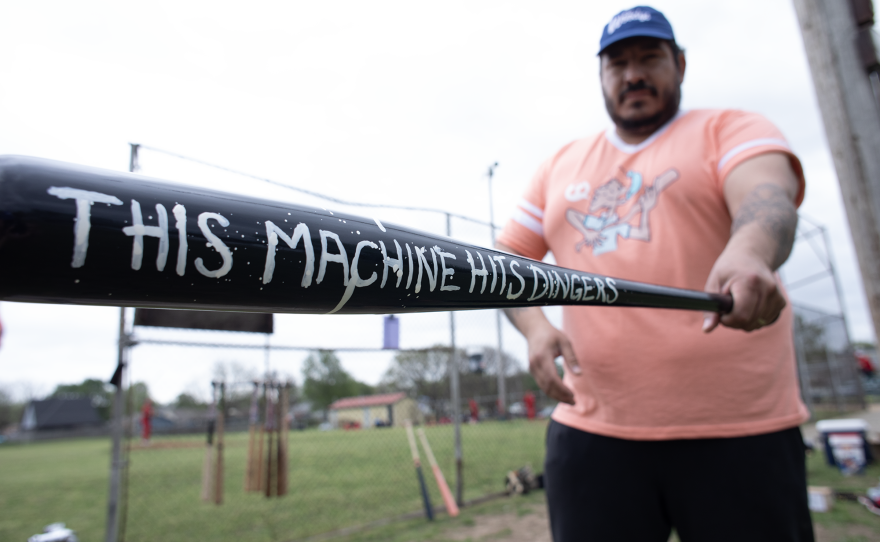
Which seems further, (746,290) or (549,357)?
(549,357)

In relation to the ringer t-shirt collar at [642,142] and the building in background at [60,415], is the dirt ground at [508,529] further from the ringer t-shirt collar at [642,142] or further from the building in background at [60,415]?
the building in background at [60,415]

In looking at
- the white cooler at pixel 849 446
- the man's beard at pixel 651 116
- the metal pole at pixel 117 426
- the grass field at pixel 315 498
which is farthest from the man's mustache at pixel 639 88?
the white cooler at pixel 849 446

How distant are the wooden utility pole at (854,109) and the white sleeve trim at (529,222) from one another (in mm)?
2317

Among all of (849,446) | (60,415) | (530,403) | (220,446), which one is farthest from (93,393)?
(849,446)

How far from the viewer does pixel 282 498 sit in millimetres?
6105

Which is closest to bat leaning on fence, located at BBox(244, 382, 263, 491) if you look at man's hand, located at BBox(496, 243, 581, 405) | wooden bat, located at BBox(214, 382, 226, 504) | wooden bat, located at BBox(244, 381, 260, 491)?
wooden bat, located at BBox(244, 381, 260, 491)

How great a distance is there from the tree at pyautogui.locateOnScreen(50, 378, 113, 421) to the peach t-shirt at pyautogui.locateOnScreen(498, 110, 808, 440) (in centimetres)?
5131

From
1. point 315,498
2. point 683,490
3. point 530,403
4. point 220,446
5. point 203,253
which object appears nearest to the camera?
point 203,253

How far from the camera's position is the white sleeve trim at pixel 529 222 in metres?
1.76

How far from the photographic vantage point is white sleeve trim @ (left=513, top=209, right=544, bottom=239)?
1.76 m

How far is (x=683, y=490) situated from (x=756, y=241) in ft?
2.20

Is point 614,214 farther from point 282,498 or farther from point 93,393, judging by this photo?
point 93,393

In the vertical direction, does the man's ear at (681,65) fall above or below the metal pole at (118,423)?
above

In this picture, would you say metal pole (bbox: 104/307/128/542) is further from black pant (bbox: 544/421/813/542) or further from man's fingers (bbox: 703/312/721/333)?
man's fingers (bbox: 703/312/721/333)
